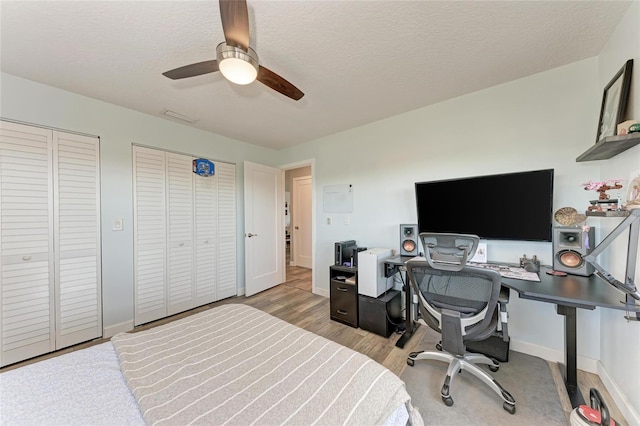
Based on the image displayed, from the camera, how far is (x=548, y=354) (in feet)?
6.35

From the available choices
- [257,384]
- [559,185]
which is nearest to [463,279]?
[559,185]

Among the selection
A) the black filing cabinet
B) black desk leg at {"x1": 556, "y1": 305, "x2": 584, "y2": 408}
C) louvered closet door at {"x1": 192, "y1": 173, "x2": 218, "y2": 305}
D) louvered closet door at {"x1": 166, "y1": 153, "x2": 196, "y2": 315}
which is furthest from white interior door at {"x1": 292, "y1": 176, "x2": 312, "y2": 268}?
black desk leg at {"x1": 556, "y1": 305, "x2": 584, "y2": 408}

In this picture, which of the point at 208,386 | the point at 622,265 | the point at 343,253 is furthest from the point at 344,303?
the point at 622,265

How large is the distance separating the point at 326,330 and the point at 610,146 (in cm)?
267

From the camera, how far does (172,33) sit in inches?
58.9

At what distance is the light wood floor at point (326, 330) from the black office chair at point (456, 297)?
42 centimetres

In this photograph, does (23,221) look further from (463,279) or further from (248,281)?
(463,279)

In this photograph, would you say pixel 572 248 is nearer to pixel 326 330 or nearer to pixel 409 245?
pixel 409 245

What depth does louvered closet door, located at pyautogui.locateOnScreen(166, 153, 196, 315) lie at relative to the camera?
286cm

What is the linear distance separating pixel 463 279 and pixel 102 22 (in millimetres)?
2825

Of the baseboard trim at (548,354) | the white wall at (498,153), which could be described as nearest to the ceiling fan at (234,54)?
the white wall at (498,153)

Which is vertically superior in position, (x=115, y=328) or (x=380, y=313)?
(x=380, y=313)

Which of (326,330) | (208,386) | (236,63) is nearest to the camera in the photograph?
(208,386)

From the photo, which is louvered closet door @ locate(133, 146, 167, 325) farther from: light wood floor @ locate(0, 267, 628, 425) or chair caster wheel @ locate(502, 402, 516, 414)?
chair caster wheel @ locate(502, 402, 516, 414)
